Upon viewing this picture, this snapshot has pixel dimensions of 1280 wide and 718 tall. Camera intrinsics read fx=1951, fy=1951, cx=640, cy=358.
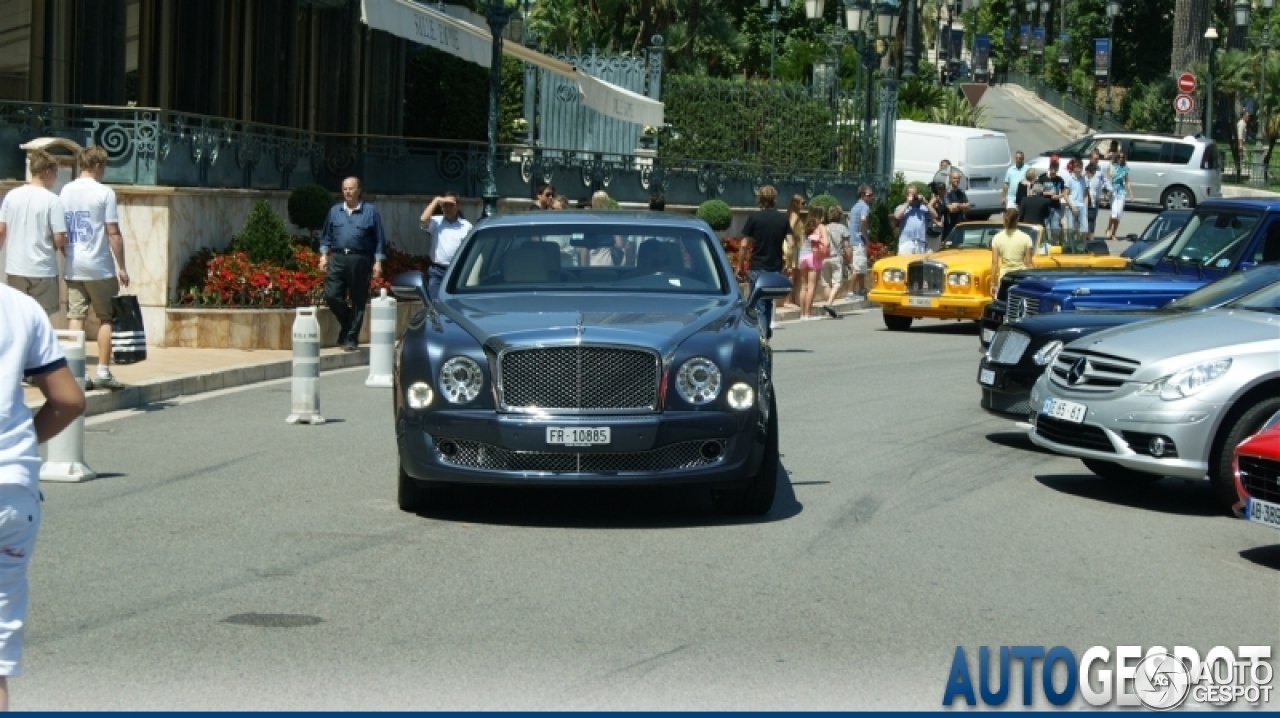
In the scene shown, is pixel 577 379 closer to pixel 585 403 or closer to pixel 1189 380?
pixel 585 403

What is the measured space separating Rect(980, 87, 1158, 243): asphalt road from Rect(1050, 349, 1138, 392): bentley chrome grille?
35.8 meters

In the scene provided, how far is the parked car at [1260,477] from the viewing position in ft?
32.5

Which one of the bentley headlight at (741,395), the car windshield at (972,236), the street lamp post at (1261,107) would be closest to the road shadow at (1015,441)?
the bentley headlight at (741,395)

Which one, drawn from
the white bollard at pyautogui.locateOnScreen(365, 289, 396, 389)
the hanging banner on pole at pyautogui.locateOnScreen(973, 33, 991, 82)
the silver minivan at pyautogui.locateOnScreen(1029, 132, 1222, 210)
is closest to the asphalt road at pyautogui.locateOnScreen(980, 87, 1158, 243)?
the silver minivan at pyautogui.locateOnScreen(1029, 132, 1222, 210)

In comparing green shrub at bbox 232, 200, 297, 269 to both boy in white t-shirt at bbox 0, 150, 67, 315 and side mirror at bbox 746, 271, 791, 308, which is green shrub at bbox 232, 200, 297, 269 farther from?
side mirror at bbox 746, 271, 791, 308

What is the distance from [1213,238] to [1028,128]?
65.1 meters

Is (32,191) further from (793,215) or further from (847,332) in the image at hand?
(847,332)

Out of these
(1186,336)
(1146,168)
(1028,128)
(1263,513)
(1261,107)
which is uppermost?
(1261,107)

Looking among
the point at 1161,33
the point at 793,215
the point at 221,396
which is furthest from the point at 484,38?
the point at 1161,33

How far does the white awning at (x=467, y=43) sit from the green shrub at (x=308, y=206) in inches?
83.8

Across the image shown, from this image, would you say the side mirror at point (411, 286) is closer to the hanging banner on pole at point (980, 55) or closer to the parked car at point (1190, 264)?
the parked car at point (1190, 264)

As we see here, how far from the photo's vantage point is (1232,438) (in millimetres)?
11578

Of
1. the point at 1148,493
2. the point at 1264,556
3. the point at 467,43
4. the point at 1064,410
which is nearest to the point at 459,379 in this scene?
the point at 1064,410

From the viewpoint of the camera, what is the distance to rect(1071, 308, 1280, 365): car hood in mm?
11930
